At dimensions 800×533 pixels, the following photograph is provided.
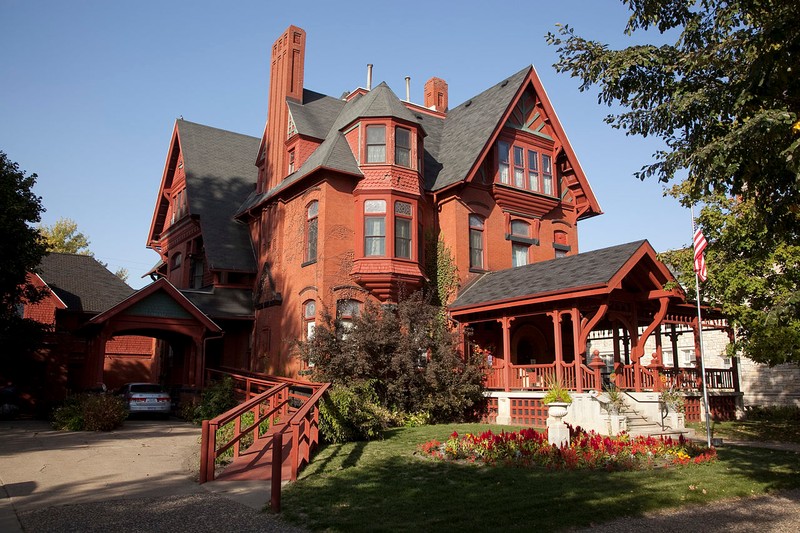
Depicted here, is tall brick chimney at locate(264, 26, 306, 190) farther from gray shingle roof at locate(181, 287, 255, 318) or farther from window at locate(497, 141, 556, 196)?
window at locate(497, 141, 556, 196)

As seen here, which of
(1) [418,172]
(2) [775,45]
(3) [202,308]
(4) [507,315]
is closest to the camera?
(2) [775,45]

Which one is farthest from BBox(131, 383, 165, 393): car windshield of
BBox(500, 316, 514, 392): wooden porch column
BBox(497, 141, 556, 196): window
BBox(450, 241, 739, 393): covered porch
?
BBox(497, 141, 556, 196): window

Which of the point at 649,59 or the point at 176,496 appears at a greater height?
the point at 649,59

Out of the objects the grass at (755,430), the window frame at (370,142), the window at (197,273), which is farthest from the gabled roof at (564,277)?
the window at (197,273)

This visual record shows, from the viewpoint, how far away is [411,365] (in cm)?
1914

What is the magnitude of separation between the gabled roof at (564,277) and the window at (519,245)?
2.85 m

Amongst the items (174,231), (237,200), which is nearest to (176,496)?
(237,200)

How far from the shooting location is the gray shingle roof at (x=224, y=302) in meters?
26.3

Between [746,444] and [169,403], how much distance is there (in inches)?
705

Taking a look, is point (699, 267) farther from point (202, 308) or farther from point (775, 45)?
point (202, 308)

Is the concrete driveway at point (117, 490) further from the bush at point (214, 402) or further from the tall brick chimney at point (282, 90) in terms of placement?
the tall brick chimney at point (282, 90)

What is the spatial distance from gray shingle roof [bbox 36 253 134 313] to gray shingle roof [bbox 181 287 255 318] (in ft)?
21.1

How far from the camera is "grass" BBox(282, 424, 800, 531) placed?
8.04 m

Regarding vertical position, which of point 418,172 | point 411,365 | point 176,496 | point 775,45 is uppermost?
point 418,172
